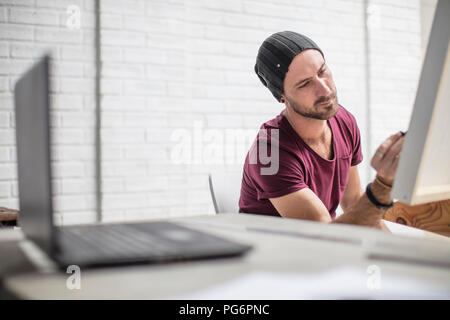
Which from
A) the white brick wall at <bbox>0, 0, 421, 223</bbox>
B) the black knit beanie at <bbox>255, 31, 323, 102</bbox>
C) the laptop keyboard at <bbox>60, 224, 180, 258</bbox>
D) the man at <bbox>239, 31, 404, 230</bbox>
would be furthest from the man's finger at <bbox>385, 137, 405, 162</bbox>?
the white brick wall at <bbox>0, 0, 421, 223</bbox>

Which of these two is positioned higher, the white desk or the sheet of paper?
the sheet of paper

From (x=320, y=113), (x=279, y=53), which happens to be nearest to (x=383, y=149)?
(x=320, y=113)

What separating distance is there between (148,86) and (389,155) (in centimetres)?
203

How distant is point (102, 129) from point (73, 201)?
1.50ft

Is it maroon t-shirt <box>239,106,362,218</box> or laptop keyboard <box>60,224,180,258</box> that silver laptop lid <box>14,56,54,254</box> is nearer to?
laptop keyboard <box>60,224,180,258</box>

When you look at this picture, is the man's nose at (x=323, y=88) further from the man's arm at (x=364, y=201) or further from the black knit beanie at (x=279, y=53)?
the man's arm at (x=364, y=201)

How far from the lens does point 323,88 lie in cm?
149

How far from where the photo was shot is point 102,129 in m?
2.58

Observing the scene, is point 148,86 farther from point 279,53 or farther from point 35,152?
point 35,152

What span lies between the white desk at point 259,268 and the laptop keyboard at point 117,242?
0.03 metres

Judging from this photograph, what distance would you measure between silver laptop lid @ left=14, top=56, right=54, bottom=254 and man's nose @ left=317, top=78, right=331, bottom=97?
107cm

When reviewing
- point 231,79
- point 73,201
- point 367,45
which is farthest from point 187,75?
point 367,45

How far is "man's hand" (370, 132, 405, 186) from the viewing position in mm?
862

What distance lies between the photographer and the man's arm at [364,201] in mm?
870
